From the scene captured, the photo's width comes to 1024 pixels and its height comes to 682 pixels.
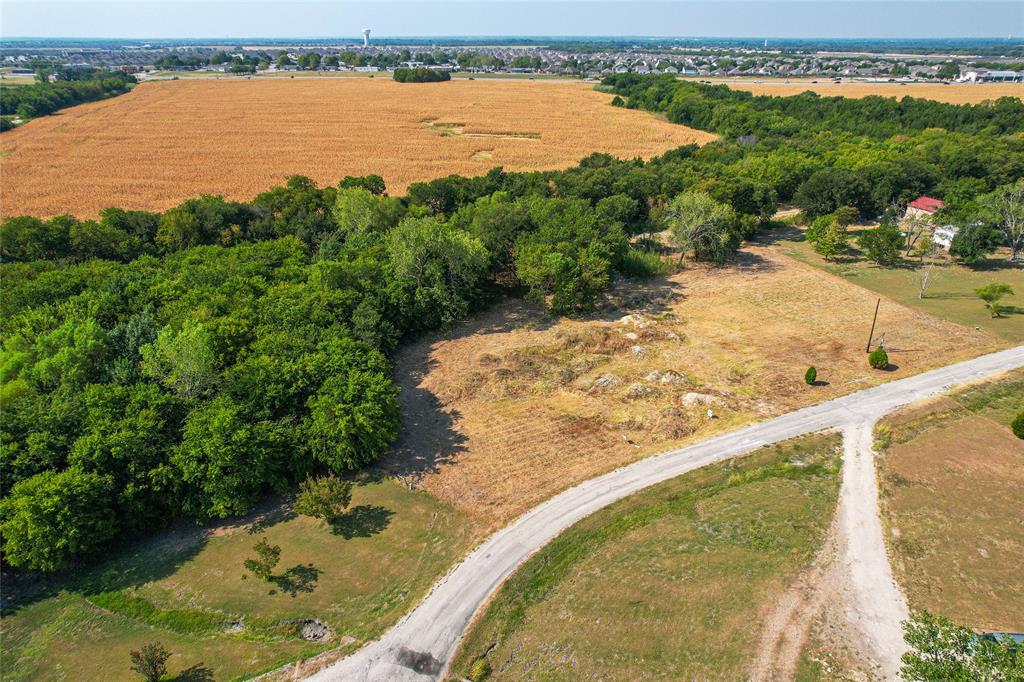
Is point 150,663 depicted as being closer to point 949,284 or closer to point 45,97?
point 949,284

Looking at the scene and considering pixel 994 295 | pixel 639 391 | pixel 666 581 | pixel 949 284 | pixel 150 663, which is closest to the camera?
pixel 150 663

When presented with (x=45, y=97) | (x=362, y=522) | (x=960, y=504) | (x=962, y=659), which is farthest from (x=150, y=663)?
(x=45, y=97)

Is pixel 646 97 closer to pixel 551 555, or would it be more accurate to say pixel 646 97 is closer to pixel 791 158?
pixel 791 158

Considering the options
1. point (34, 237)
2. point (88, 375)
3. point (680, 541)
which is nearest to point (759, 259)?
point (680, 541)

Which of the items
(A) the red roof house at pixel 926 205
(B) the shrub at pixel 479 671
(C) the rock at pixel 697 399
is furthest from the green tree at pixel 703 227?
(B) the shrub at pixel 479 671

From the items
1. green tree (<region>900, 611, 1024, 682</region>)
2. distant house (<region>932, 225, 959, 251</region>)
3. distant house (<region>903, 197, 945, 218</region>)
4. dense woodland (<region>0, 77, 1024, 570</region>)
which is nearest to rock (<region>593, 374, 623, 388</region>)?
dense woodland (<region>0, 77, 1024, 570</region>)
